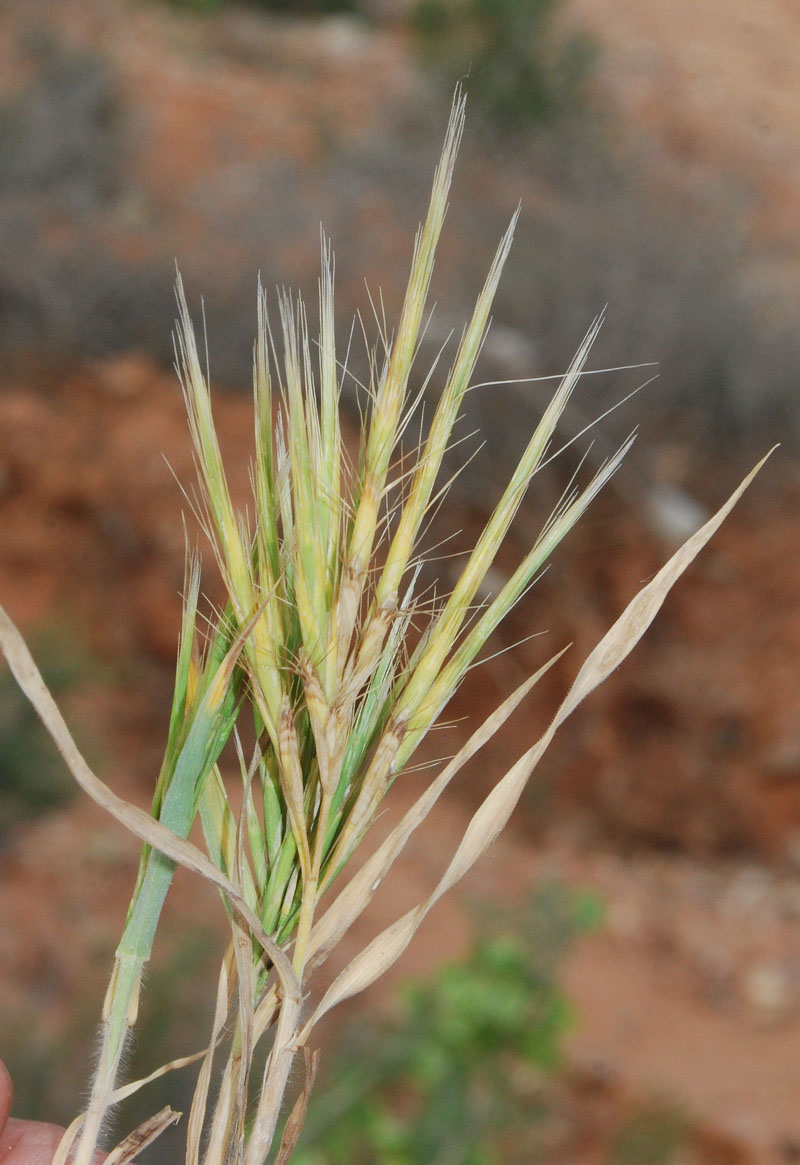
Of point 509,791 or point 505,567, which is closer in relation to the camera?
point 509,791

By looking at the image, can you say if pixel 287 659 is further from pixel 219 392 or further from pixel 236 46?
pixel 236 46

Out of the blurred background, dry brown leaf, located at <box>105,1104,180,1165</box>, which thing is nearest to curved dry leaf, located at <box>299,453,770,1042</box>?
dry brown leaf, located at <box>105,1104,180,1165</box>

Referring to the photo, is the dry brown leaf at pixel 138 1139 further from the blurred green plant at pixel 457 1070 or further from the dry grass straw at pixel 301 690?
the blurred green plant at pixel 457 1070

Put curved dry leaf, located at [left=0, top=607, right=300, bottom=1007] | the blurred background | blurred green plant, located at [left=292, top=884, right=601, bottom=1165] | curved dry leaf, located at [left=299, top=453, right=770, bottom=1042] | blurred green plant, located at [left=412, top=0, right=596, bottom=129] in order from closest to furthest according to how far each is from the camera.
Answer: curved dry leaf, located at [left=0, top=607, right=300, bottom=1007], curved dry leaf, located at [left=299, top=453, right=770, bottom=1042], blurred green plant, located at [left=292, top=884, right=601, bottom=1165], the blurred background, blurred green plant, located at [left=412, top=0, right=596, bottom=129]

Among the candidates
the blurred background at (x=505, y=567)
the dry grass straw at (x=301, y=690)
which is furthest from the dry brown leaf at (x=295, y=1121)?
the blurred background at (x=505, y=567)

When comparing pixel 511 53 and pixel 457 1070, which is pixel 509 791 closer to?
pixel 457 1070

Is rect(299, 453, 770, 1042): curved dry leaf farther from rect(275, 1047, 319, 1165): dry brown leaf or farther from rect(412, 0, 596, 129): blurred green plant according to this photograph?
rect(412, 0, 596, 129): blurred green plant

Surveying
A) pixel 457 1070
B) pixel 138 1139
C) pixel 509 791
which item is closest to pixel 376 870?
pixel 509 791
